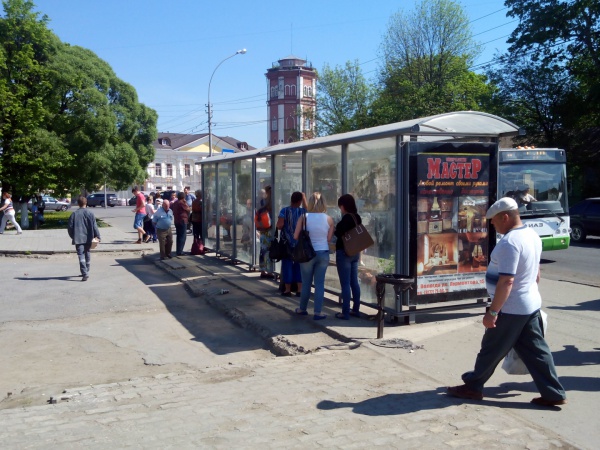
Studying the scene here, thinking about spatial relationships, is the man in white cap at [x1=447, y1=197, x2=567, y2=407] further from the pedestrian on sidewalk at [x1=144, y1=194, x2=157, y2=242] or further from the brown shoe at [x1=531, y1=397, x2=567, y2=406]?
the pedestrian on sidewalk at [x1=144, y1=194, x2=157, y2=242]

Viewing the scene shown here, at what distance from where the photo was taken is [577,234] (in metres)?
21.4

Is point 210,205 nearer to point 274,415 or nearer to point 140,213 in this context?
point 140,213

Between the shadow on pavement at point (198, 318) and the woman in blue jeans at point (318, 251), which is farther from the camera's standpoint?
the woman in blue jeans at point (318, 251)

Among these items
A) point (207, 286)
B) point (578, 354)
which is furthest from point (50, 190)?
point (578, 354)

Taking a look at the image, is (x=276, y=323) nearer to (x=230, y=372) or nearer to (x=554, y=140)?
(x=230, y=372)

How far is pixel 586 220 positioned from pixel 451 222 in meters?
15.1

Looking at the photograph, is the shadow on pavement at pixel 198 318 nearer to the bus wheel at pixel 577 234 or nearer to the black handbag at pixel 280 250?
the black handbag at pixel 280 250

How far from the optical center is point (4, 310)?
10156 mm

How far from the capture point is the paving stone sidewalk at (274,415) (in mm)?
4461

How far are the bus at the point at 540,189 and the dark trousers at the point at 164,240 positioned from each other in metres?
8.48

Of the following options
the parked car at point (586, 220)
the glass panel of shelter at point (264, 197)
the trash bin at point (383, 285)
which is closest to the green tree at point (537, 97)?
the parked car at point (586, 220)

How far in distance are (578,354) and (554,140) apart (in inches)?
1167

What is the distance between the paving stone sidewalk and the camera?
446 cm

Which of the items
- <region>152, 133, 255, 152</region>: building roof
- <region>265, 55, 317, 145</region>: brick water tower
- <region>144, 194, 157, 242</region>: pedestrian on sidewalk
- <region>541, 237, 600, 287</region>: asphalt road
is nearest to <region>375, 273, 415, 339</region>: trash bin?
<region>541, 237, 600, 287</region>: asphalt road
